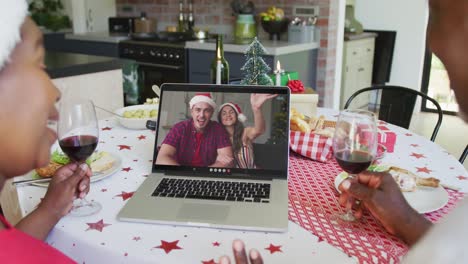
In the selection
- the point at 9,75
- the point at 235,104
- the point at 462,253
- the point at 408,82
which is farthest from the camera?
the point at 408,82

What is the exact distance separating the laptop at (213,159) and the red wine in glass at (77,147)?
0.52ft

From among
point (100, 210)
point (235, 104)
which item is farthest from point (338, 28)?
point (100, 210)

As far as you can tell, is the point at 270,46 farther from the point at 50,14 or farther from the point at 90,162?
the point at 50,14

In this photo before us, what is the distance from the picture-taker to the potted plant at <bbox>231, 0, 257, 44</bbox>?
3.81 meters

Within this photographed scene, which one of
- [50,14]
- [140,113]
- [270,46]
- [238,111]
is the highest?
[50,14]

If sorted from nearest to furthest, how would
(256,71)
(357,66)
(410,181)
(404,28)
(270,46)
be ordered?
(410,181)
(256,71)
(270,46)
(357,66)
(404,28)

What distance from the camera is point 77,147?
3.54 feet

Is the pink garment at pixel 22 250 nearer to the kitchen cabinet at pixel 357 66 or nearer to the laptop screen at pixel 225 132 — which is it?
the laptop screen at pixel 225 132

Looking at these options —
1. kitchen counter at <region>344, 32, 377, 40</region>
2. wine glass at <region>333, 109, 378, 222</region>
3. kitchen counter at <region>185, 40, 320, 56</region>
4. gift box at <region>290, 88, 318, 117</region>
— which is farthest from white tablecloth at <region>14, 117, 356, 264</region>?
kitchen counter at <region>344, 32, 377, 40</region>

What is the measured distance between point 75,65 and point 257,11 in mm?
1991

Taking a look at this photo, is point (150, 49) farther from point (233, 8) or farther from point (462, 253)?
point (462, 253)

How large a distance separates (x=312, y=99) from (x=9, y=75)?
3.86 ft

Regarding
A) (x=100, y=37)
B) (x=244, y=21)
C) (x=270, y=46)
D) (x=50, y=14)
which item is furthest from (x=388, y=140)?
(x=50, y=14)

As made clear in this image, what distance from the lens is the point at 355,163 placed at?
1055 millimetres
